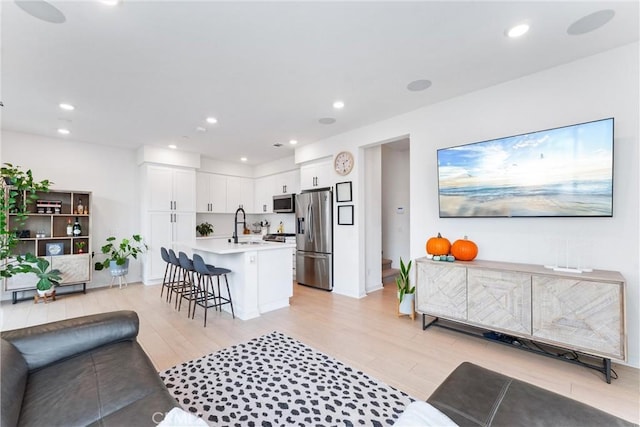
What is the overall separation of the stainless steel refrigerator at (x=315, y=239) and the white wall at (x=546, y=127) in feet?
5.60

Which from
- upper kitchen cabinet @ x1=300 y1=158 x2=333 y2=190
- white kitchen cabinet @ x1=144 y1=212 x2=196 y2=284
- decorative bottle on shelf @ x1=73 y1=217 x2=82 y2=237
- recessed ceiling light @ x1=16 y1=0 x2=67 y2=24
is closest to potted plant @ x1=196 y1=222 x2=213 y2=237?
white kitchen cabinet @ x1=144 y1=212 x2=196 y2=284

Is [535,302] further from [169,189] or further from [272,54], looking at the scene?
[169,189]

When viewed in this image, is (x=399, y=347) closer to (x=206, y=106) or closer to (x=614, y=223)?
(x=614, y=223)

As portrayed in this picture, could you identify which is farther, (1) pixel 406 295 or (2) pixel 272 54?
(1) pixel 406 295

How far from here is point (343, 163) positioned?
16.2 ft

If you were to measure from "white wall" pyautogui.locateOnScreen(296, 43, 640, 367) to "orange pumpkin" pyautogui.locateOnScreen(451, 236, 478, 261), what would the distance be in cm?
17

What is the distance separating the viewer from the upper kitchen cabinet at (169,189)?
563 centimetres

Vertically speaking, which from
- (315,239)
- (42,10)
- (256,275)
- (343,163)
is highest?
(42,10)

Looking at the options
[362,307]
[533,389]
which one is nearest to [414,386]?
[533,389]

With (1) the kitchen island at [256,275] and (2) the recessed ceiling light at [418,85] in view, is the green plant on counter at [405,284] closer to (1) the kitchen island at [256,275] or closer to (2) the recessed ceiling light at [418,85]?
(1) the kitchen island at [256,275]

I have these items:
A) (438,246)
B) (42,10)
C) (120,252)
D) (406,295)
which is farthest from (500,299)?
(120,252)

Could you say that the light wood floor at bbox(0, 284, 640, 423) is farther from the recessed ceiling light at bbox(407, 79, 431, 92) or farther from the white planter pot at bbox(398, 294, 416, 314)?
the recessed ceiling light at bbox(407, 79, 431, 92)

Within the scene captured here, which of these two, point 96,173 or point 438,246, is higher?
point 96,173

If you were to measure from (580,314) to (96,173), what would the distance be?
761cm
